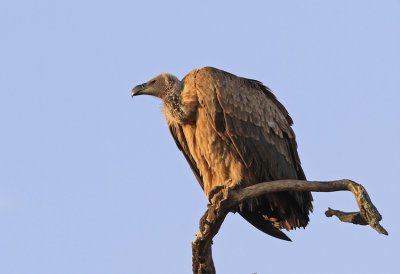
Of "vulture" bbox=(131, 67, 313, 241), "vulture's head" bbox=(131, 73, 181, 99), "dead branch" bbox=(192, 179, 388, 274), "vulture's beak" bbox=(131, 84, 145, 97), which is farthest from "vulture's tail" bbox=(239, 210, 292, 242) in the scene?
"vulture's beak" bbox=(131, 84, 145, 97)

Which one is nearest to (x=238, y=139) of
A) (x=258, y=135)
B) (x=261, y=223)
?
(x=258, y=135)

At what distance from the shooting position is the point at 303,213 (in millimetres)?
11375

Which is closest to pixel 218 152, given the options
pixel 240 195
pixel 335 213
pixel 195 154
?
pixel 195 154

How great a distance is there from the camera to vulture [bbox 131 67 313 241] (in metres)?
11.2

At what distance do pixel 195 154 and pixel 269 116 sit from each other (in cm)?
125

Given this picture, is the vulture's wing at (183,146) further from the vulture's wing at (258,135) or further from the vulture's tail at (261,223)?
the vulture's tail at (261,223)

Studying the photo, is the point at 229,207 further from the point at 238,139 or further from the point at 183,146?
the point at 183,146

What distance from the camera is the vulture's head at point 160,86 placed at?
11883 millimetres

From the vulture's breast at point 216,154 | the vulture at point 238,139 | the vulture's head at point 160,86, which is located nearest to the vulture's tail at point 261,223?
the vulture at point 238,139

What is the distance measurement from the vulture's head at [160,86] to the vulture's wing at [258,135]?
20.2 inches

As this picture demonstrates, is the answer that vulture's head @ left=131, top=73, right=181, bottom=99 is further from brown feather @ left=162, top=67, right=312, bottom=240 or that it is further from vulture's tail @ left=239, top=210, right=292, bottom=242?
vulture's tail @ left=239, top=210, right=292, bottom=242

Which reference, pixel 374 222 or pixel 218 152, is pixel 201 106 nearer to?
pixel 218 152

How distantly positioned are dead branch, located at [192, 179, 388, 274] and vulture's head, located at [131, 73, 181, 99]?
7.17ft

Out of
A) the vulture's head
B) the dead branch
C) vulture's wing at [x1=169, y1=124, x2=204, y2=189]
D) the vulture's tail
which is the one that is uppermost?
the vulture's head
